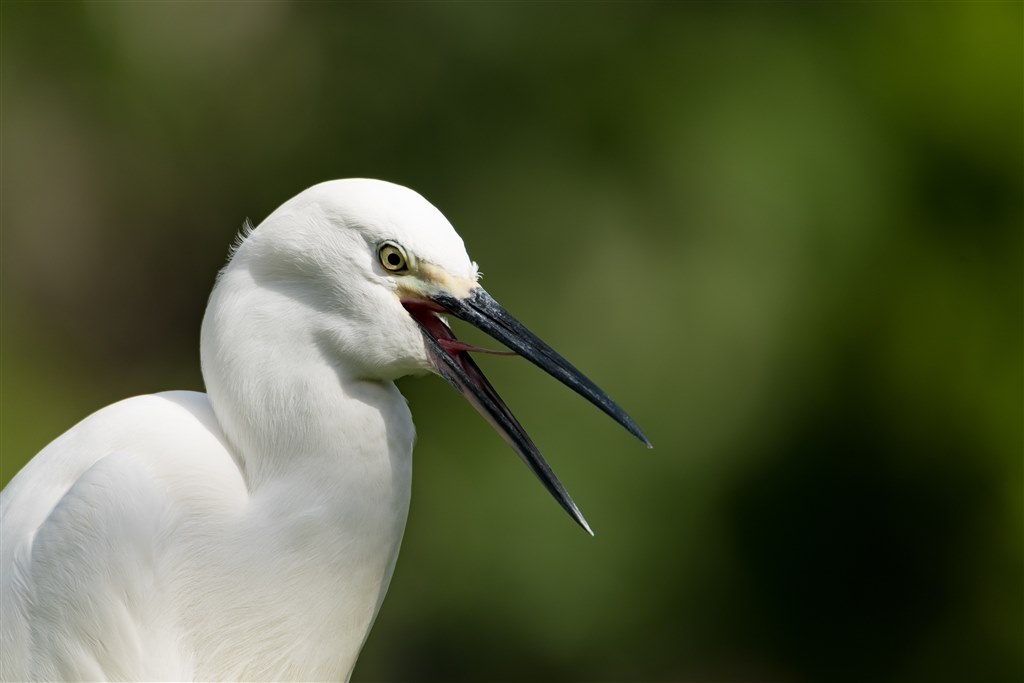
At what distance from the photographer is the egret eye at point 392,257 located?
4.73 ft

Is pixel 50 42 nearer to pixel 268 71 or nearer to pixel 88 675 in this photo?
pixel 268 71

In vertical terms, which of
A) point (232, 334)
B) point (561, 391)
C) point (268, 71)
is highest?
point (268, 71)

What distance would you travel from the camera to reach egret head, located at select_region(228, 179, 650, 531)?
4.72ft

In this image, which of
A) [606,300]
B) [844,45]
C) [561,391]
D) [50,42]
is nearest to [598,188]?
[606,300]

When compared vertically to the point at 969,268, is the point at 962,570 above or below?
below

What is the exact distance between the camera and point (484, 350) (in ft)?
5.02

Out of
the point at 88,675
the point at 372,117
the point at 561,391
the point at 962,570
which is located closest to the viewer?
the point at 88,675

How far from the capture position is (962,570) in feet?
14.6

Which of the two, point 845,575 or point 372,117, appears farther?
point 372,117

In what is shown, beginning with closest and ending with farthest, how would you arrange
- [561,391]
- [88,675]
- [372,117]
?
[88,675] → [561,391] → [372,117]

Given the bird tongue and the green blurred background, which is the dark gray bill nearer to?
the bird tongue

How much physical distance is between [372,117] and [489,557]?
1.87 m

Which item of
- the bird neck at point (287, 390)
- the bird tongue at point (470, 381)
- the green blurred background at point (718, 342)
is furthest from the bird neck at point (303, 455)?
the green blurred background at point (718, 342)

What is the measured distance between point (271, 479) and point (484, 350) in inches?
12.7
